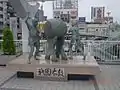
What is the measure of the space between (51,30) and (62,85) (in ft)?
4.20

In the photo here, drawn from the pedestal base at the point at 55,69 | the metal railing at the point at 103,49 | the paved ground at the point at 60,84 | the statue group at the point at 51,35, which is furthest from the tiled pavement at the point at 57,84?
the metal railing at the point at 103,49

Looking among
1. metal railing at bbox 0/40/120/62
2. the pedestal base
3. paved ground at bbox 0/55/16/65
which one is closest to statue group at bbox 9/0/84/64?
the pedestal base

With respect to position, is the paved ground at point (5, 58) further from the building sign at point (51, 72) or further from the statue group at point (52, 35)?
the building sign at point (51, 72)

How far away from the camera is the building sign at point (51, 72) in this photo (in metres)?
4.38

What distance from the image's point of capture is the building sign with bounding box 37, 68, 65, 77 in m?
4.38

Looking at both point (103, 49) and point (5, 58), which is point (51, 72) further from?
point (103, 49)

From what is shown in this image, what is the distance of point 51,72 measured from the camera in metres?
4.41

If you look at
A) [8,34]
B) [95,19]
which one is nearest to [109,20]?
[95,19]

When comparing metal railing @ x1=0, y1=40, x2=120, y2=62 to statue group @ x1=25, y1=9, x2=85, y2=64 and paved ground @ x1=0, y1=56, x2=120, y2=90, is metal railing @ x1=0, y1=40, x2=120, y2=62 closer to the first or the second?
statue group @ x1=25, y1=9, x2=85, y2=64

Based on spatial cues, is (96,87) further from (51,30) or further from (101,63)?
(101,63)

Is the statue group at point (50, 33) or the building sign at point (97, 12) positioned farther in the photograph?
the building sign at point (97, 12)

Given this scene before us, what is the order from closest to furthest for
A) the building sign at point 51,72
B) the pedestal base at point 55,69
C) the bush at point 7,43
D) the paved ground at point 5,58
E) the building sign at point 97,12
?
the pedestal base at point 55,69 → the building sign at point 51,72 → the paved ground at point 5,58 → the bush at point 7,43 → the building sign at point 97,12

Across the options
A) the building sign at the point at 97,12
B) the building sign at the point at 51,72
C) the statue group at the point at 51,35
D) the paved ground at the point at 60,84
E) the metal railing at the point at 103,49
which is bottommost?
the paved ground at the point at 60,84

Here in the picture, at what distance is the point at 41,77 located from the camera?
4.50 meters
